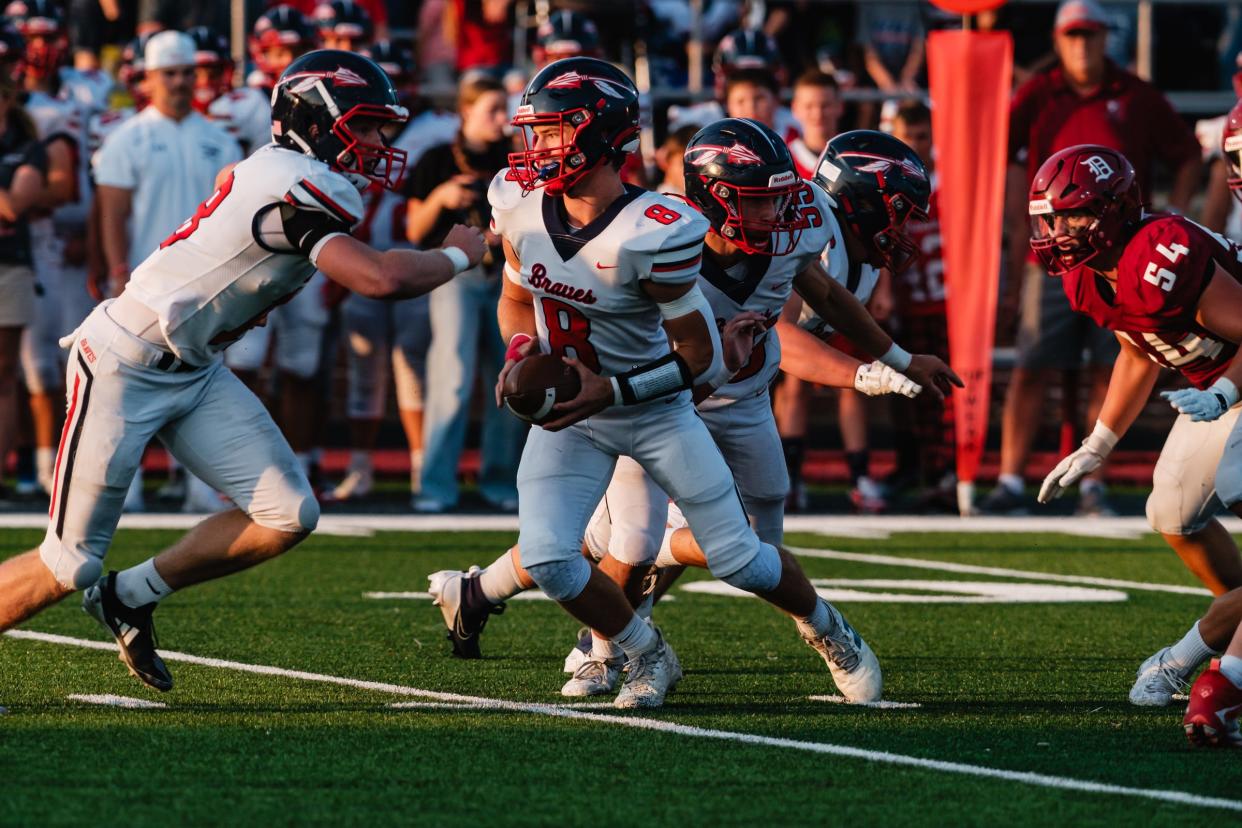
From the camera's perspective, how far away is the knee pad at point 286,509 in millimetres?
5254

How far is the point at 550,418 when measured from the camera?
5004mm

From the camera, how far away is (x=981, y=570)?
27.3 feet

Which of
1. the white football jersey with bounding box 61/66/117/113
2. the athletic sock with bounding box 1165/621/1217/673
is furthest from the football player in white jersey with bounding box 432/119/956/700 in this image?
the white football jersey with bounding box 61/66/117/113

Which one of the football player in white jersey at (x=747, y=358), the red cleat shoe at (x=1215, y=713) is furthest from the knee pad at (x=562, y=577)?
the red cleat shoe at (x=1215, y=713)

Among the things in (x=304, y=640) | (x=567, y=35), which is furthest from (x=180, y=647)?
(x=567, y=35)

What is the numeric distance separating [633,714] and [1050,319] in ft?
17.5

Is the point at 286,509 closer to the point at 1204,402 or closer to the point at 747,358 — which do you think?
the point at 747,358

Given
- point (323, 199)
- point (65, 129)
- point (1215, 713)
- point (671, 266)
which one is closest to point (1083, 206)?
point (671, 266)

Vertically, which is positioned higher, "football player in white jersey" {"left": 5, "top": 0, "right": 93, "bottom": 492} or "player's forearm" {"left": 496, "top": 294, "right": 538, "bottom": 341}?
"player's forearm" {"left": 496, "top": 294, "right": 538, "bottom": 341}

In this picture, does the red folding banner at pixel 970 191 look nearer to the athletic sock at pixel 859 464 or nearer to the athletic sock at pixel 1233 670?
the athletic sock at pixel 859 464

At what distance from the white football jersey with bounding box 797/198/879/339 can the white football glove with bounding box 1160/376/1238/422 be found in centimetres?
115

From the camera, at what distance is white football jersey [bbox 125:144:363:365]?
5.01 m

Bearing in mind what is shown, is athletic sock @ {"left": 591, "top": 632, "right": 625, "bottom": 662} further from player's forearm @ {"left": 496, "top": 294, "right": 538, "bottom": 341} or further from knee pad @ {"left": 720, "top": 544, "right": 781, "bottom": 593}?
player's forearm @ {"left": 496, "top": 294, "right": 538, "bottom": 341}

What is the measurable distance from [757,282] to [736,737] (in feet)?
4.26
